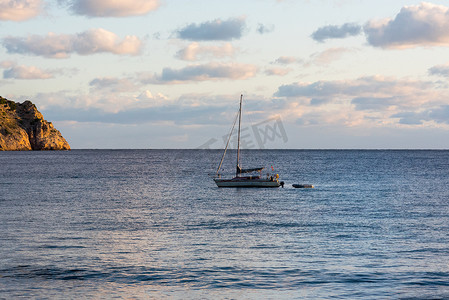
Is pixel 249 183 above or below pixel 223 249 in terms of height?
above

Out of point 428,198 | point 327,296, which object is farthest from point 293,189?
point 327,296

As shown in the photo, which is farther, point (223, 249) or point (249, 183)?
point (249, 183)

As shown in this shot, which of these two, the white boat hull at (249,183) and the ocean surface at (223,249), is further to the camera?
the white boat hull at (249,183)

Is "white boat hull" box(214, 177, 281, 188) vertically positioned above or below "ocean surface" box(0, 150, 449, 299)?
above

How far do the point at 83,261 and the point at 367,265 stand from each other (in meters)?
16.8

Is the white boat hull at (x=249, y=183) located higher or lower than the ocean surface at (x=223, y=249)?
higher

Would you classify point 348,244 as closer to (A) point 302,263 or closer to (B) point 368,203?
(A) point 302,263

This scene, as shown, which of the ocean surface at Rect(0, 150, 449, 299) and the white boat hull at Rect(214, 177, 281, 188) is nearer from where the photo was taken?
the ocean surface at Rect(0, 150, 449, 299)

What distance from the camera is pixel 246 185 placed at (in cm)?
9312

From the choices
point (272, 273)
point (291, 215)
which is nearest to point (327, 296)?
point (272, 273)

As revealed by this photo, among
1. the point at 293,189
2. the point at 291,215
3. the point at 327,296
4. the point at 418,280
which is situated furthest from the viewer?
the point at 293,189

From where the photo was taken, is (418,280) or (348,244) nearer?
(418,280)

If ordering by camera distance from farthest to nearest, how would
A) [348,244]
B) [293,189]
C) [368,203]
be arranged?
[293,189], [368,203], [348,244]

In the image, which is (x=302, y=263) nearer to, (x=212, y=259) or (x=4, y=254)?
(x=212, y=259)
